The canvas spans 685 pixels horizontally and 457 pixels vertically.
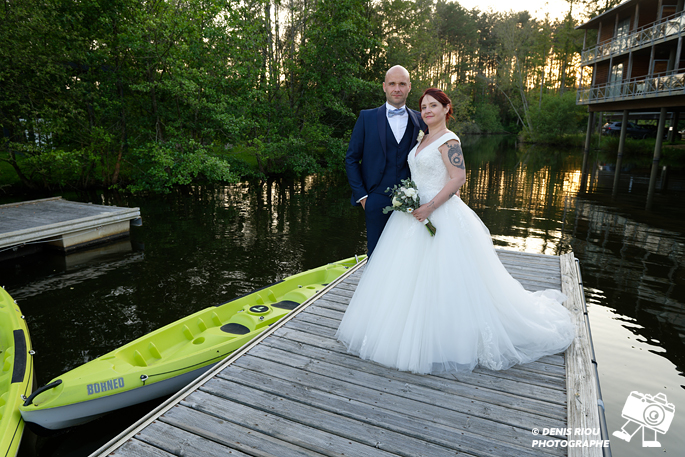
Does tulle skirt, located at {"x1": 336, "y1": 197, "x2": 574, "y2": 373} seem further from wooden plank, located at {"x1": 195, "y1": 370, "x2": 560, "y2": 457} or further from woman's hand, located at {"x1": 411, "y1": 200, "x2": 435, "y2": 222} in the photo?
wooden plank, located at {"x1": 195, "y1": 370, "x2": 560, "y2": 457}

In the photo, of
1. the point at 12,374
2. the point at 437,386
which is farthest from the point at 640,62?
the point at 12,374

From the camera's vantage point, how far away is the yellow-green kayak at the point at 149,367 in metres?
4.17

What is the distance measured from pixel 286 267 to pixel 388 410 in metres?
7.14

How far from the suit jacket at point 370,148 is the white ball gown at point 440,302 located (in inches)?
13.9

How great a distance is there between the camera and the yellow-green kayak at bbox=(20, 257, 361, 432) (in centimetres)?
417

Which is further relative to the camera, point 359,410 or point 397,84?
point 397,84

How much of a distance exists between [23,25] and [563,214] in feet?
61.9

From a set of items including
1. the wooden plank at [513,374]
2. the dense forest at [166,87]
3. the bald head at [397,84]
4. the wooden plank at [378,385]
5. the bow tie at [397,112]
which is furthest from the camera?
the dense forest at [166,87]

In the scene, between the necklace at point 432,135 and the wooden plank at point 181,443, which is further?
the necklace at point 432,135

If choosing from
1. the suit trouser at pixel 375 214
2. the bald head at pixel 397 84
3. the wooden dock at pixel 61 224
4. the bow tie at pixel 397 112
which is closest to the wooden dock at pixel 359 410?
the suit trouser at pixel 375 214

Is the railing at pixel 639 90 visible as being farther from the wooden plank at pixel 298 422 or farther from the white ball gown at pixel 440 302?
the wooden plank at pixel 298 422

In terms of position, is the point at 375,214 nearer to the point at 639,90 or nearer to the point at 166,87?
the point at 166,87

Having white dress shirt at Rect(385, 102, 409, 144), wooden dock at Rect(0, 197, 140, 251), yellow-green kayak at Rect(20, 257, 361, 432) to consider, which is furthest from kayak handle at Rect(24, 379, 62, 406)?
wooden dock at Rect(0, 197, 140, 251)

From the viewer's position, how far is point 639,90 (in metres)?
24.0
